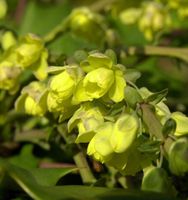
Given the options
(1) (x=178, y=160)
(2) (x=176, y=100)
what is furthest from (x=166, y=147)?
(2) (x=176, y=100)

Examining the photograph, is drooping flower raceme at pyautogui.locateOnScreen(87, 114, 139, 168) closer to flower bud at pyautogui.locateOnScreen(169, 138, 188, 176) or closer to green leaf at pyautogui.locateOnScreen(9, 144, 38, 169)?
flower bud at pyautogui.locateOnScreen(169, 138, 188, 176)

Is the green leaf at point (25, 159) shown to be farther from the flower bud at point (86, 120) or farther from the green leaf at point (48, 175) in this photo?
the flower bud at point (86, 120)

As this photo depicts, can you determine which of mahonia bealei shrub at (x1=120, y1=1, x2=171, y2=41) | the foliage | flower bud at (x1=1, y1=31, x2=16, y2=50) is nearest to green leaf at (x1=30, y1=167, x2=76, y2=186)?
the foliage

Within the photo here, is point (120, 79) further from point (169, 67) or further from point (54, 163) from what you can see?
point (169, 67)

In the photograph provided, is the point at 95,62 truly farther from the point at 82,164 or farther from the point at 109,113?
the point at 82,164

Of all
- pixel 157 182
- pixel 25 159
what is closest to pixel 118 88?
pixel 157 182
